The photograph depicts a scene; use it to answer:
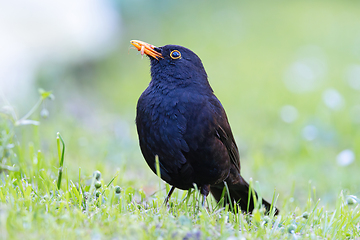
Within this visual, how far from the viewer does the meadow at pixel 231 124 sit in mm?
2598

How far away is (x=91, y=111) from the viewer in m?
7.68

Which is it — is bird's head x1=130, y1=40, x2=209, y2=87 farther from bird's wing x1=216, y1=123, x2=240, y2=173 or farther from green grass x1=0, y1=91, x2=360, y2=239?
green grass x1=0, y1=91, x2=360, y2=239

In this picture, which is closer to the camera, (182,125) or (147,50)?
(182,125)

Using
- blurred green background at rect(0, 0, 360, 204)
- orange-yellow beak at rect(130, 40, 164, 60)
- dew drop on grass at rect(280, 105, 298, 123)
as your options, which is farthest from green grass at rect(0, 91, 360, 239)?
dew drop on grass at rect(280, 105, 298, 123)

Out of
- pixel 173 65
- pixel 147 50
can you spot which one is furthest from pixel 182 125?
pixel 147 50

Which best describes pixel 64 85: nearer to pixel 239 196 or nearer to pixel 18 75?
pixel 18 75

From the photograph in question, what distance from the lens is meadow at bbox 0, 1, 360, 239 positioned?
2598 millimetres

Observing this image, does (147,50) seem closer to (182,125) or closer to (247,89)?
(182,125)

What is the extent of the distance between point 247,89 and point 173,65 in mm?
6223

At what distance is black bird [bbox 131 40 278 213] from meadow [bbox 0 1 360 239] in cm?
21

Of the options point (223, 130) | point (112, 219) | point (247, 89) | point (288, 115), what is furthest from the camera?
point (247, 89)

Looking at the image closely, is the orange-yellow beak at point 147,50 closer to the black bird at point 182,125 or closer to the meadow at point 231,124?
the black bird at point 182,125

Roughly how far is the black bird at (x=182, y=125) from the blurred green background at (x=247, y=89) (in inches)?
28.1

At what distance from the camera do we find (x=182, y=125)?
302 centimetres
